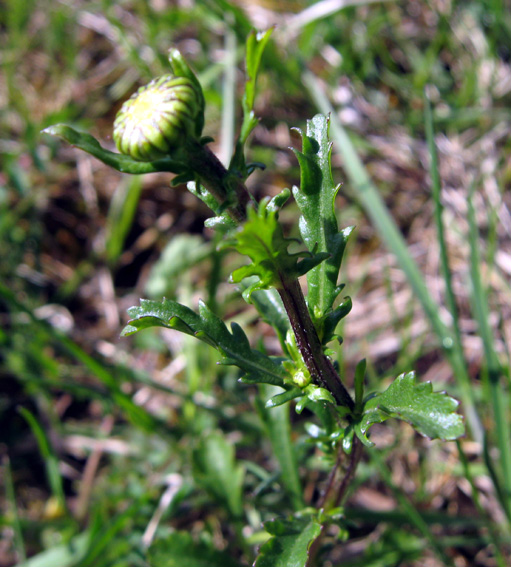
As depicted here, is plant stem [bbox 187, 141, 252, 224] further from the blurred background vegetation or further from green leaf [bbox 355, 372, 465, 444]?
the blurred background vegetation

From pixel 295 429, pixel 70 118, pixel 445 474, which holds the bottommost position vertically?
pixel 445 474

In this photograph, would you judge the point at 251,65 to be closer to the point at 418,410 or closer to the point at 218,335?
the point at 218,335

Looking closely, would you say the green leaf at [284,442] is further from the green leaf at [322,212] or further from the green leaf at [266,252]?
the green leaf at [266,252]

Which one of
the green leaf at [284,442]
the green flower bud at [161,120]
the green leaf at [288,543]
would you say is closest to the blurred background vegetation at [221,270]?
the green leaf at [284,442]

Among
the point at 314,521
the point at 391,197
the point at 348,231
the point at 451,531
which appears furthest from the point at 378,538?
the point at 391,197

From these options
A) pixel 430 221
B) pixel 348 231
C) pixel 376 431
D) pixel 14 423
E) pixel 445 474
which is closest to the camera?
pixel 348 231

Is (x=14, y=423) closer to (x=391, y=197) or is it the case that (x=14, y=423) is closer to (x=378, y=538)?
(x=378, y=538)
